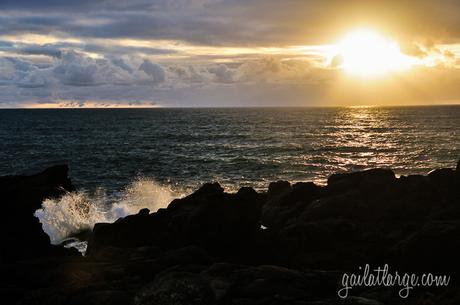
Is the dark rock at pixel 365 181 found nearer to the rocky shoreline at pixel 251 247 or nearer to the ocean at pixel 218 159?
the rocky shoreline at pixel 251 247

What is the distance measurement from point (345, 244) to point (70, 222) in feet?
66.3

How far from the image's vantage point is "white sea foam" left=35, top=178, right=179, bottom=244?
105 ft

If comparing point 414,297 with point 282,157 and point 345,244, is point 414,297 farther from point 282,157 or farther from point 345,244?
point 282,157

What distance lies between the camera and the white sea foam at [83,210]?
105 feet

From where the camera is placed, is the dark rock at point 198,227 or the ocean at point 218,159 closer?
the dark rock at point 198,227

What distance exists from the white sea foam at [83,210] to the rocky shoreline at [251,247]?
261 centimetres

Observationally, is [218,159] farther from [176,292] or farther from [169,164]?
[176,292]

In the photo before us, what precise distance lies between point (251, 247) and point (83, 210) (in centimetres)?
1859

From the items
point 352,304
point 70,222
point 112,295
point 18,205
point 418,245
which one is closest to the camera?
point 352,304

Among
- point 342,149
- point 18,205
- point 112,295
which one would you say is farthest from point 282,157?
point 112,295

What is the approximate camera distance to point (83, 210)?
34.6m

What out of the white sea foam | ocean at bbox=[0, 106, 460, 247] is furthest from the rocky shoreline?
ocean at bbox=[0, 106, 460, 247]

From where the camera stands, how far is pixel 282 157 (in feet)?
240

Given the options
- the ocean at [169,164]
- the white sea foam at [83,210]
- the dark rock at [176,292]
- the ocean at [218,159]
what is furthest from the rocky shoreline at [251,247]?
the ocean at [218,159]
